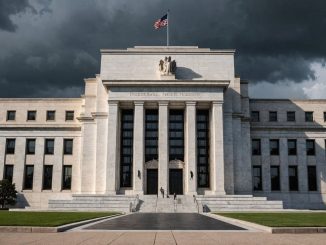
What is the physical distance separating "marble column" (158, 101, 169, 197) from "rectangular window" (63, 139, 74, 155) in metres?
15.9

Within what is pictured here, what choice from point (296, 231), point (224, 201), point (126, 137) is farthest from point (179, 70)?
point (296, 231)

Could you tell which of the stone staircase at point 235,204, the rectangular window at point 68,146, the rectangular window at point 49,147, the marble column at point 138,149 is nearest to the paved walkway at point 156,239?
the stone staircase at point 235,204

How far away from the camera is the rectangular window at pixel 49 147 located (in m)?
63.5

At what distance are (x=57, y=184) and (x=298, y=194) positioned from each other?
36.3 m

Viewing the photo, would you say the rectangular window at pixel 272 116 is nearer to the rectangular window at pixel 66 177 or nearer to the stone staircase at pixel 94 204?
the stone staircase at pixel 94 204

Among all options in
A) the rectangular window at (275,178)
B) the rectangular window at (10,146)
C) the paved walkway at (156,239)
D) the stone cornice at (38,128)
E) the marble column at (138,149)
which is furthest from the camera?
the stone cornice at (38,128)

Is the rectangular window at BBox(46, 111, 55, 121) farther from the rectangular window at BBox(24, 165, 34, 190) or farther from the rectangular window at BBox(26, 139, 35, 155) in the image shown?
the rectangular window at BBox(24, 165, 34, 190)

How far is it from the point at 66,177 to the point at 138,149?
14.3 m

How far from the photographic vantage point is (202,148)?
194 feet

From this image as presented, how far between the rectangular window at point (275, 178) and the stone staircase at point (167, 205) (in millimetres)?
16896

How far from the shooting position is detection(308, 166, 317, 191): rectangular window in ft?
205

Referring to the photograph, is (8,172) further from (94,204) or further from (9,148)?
(94,204)

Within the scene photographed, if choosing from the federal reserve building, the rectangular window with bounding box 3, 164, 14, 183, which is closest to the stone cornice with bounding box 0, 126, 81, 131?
the federal reserve building

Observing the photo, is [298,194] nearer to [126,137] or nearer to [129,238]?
[126,137]
